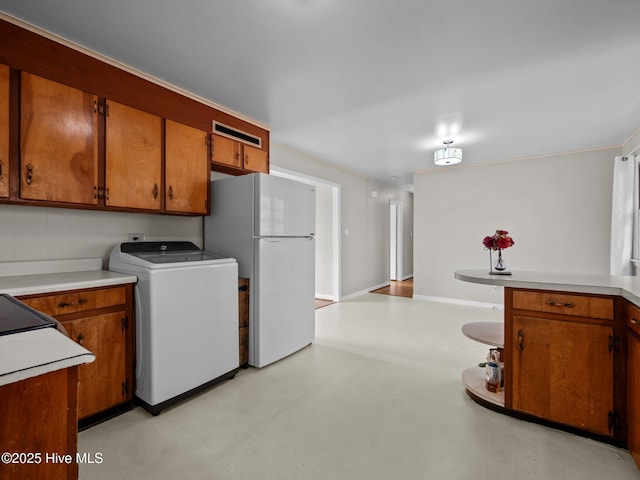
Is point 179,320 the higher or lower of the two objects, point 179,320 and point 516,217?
the lower

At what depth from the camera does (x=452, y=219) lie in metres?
5.43

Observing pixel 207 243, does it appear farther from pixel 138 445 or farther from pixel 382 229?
pixel 382 229

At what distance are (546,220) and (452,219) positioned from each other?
131 cm

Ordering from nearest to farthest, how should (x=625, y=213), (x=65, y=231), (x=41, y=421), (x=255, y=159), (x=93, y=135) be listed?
(x=41, y=421) < (x=93, y=135) < (x=65, y=231) < (x=255, y=159) < (x=625, y=213)

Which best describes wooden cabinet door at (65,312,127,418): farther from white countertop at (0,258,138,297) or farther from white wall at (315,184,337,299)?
white wall at (315,184,337,299)

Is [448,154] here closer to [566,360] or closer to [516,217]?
[516,217]

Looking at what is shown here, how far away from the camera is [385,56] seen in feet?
7.08

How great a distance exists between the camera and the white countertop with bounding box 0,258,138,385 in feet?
2.17

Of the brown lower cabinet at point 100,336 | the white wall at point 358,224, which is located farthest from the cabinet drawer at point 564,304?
the white wall at point 358,224

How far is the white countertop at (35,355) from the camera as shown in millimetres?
637

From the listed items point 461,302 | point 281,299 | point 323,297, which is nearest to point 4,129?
point 281,299

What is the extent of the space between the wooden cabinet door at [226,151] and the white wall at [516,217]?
3.66 metres

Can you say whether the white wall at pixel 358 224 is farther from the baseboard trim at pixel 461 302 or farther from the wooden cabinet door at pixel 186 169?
the wooden cabinet door at pixel 186 169

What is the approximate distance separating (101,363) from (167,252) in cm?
91
